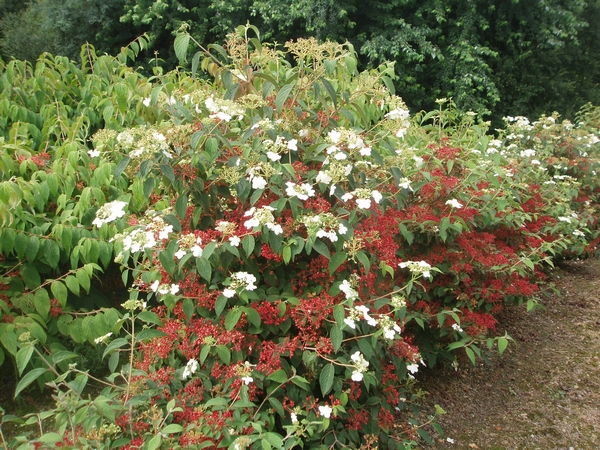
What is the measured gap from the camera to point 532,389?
2549 millimetres

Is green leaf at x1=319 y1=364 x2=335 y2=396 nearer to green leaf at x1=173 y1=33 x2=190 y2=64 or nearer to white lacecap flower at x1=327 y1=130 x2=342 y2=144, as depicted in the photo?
white lacecap flower at x1=327 y1=130 x2=342 y2=144

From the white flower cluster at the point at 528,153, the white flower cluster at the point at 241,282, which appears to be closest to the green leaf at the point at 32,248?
the white flower cluster at the point at 241,282

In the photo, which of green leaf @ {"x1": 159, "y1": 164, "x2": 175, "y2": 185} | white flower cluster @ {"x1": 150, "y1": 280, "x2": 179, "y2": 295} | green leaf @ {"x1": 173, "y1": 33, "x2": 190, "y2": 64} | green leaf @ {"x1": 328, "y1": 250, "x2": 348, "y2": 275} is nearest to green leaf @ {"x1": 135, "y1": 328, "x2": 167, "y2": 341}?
white flower cluster @ {"x1": 150, "y1": 280, "x2": 179, "y2": 295}

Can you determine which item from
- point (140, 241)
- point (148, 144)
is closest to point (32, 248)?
point (140, 241)

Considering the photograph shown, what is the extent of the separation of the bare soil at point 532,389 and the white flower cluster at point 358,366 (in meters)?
0.91

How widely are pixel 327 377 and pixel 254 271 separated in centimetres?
47

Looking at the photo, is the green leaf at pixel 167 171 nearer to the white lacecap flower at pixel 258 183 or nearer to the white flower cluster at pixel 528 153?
the white lacecap flower at pixel 258 183

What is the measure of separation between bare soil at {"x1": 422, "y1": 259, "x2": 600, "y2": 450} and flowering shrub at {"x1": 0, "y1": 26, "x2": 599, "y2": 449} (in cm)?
23

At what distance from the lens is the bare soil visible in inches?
87.0

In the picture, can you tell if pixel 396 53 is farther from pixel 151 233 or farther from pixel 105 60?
pixel 151 233

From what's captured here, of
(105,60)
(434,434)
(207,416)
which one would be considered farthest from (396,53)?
(207,416)

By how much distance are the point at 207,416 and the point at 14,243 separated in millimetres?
1130

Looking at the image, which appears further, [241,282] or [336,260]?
[336,260]

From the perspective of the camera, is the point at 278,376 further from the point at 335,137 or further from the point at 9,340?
the point at 9,340
